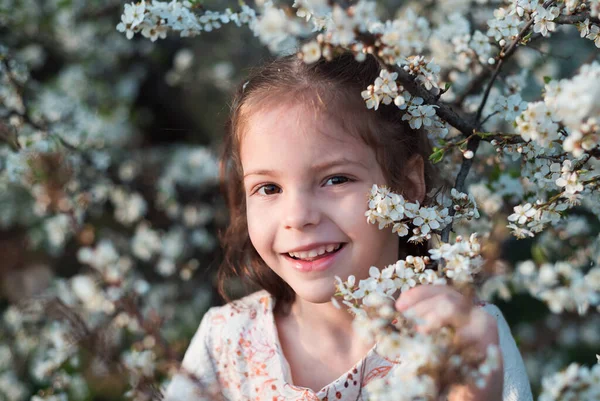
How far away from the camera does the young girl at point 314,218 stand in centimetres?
167

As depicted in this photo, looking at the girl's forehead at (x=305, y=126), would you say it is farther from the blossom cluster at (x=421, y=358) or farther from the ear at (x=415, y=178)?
the blossom cluster at (x=421, y=358)

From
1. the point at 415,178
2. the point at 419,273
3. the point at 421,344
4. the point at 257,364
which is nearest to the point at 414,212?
the point at 419,273

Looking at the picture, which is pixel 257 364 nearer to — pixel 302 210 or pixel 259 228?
pixel 259 228

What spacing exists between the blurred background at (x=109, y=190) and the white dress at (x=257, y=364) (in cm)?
50

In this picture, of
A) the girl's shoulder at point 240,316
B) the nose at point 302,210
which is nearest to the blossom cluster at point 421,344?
the nose at point 302,210

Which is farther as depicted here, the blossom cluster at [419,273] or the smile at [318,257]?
the smile at [318,257]

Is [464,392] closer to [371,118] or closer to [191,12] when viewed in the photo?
[371,118]

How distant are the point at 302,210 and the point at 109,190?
1938mm

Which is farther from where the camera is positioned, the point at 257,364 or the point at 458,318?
the point at 257,364

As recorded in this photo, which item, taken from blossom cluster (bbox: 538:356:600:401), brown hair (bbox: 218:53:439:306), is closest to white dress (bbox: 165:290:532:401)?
brown hair (bbox: 218:53:439:306)

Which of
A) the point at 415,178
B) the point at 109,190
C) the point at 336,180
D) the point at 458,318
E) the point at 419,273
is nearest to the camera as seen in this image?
the point at 458,318

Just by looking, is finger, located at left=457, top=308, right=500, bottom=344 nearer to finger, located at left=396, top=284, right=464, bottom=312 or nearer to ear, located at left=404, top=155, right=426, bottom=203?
finger, located at left=396, top=284, right=464, bottom=312

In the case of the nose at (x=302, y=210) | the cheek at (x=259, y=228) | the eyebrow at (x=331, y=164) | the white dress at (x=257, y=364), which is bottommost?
the white dress at (x=257, y=364)

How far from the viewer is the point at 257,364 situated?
202 centimetres
